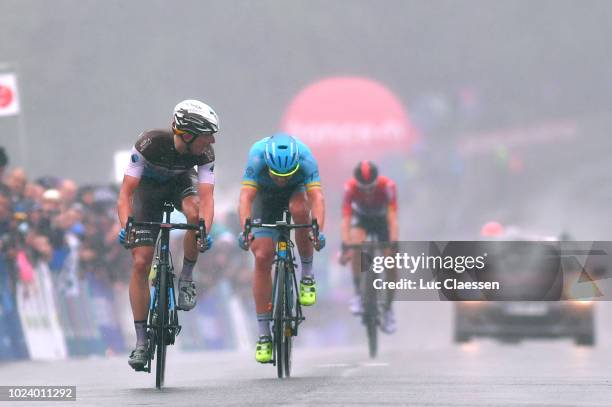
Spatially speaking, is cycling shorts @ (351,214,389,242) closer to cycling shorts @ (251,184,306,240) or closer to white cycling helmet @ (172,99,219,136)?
cycling shorts @ (251,184,306,240)

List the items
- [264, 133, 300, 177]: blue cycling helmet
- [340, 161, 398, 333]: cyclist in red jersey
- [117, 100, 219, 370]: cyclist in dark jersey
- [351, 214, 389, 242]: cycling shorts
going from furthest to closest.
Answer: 1. [351, 214, 389, 242]: cycling shorts
2. [340, 161, 398, 333]: cyclist in red jersey
3. [264, 133, 300, 177]: blue cycling helmet
4. [117, 100, 219, 370]: cyclist in dark jersey

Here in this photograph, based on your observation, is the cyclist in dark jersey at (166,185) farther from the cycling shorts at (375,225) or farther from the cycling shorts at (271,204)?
the cycling shorts at (375,225)

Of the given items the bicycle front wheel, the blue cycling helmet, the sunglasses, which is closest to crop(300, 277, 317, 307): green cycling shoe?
the blue cycling helmet

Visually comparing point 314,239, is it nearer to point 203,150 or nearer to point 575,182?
point 203,150

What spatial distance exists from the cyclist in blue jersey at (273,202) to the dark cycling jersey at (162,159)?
0.74 m

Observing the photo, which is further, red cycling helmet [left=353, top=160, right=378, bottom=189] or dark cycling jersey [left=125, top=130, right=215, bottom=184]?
red cycling helmet [left=353, top=160, right=378, bottom=189]

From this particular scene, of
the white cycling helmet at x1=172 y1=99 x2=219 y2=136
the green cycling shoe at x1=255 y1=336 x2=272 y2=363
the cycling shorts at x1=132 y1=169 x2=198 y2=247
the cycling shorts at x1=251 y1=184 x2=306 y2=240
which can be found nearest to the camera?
the white cycling helmet at x1=172 y1=99 x2=219 y2=136

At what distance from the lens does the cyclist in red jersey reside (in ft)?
63.4

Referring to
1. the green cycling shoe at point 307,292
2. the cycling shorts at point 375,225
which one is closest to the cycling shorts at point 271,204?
the green cycling shoe at point 307,292

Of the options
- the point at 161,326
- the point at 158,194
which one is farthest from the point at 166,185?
the point at 161,326

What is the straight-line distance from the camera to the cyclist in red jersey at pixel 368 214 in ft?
63.4

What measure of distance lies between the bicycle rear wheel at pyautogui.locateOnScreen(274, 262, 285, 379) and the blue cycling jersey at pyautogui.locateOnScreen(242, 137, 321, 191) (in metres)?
0.66

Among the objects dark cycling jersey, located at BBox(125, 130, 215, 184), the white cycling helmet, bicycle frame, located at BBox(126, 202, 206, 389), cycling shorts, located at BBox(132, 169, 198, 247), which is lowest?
bicycle frame, located at BBox(126, 202, 206, 389)

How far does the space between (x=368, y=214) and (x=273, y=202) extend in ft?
17.1
